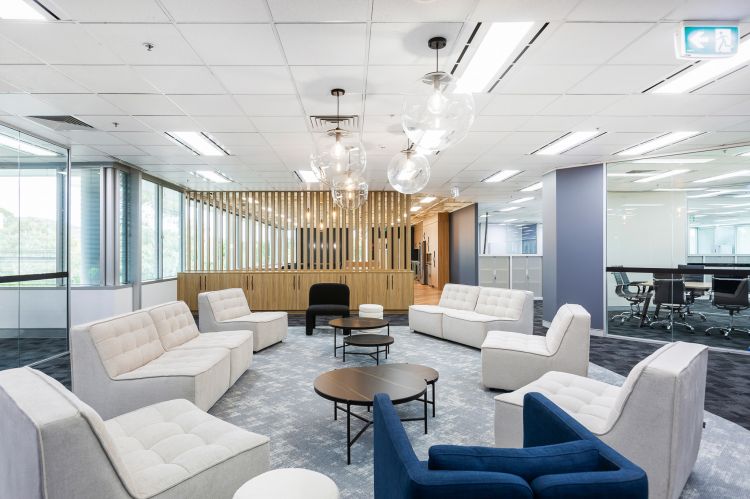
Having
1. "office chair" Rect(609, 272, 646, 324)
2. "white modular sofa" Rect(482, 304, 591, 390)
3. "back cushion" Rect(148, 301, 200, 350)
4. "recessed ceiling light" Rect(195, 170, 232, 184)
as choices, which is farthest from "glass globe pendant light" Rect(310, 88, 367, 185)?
"office chair" Rect(609, 272, 646, 324)

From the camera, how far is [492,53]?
3438 mm

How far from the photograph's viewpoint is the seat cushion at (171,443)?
1839 millimetres

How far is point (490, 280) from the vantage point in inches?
487

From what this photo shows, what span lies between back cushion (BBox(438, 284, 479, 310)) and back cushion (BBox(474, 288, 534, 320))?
129 mm

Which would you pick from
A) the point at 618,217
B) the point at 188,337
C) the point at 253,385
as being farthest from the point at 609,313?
the point at 188,337

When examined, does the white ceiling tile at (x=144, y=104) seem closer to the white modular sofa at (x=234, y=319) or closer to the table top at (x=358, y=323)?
the white modular sofa at (x=234, y=319)

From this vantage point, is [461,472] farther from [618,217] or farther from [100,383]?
[618,217]

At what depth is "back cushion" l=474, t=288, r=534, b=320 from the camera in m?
5.94

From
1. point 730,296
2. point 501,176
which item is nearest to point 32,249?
point 501,176

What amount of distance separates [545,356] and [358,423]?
80.5 inches

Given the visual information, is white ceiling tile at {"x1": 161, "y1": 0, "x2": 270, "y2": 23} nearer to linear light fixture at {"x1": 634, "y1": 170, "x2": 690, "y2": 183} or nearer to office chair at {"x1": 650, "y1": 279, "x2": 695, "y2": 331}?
linear light fixture at {"x1": 634, "y1": 170, "x2": 690, "y2": 183}

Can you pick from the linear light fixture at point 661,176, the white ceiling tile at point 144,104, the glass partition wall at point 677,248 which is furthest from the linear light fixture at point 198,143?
the linear light fixture at point 661,176

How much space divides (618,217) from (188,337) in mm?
7444

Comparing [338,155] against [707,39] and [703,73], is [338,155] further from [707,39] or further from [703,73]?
[703,73]
